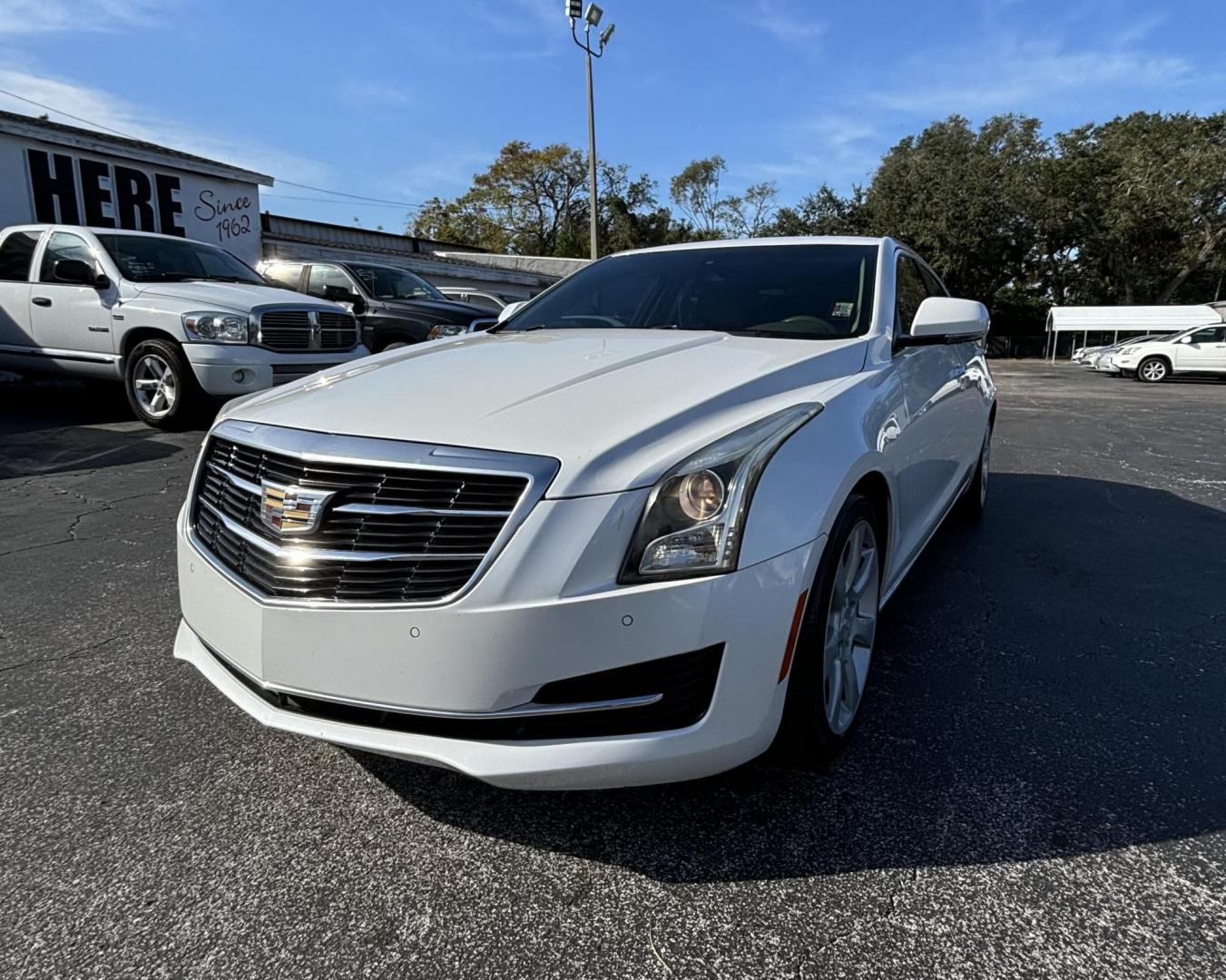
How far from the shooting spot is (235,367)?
692 centimetres

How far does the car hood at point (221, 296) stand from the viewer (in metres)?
7.05

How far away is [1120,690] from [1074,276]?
144 ft

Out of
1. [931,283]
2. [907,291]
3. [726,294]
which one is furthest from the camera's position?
[931,283]

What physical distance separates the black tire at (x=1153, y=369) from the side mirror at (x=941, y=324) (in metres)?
21.9

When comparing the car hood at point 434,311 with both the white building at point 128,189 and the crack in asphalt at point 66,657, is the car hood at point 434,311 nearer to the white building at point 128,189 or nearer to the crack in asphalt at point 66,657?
the crack in asphalt at point 66,657

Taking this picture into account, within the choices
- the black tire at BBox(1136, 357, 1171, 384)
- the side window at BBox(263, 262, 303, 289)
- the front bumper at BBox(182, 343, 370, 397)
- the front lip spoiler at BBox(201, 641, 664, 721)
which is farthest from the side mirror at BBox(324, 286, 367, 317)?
the black tire at BBox(1136, 357, 1171, 384)

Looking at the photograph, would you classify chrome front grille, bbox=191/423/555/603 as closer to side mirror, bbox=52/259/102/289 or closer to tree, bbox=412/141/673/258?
side mirror, bbox=52/259/102/289

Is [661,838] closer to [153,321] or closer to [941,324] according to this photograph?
[941,324]

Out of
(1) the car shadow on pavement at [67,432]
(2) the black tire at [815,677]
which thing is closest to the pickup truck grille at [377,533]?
(2) the black tire at [815,677]

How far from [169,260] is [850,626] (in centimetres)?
794

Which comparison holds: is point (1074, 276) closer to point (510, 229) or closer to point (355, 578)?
point (510, 229)

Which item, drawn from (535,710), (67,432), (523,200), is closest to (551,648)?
(535,710)

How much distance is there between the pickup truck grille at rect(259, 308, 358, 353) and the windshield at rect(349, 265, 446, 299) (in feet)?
7.77

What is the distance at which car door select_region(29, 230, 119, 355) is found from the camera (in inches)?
291
